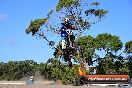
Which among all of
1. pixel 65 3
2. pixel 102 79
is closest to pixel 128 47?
pixel 65 3

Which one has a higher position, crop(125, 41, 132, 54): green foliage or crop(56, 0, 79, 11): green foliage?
crop(56, 0, 79, 11): green foliage

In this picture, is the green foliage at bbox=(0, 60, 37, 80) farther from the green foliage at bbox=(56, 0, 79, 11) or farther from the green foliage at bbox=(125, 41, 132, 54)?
the green foliage at bbox=(56, 0, 79, 11)

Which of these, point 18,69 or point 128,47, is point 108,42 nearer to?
point 128,47

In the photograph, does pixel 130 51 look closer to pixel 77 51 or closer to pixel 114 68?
pixel 114 68

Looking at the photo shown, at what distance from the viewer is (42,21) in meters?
47.1

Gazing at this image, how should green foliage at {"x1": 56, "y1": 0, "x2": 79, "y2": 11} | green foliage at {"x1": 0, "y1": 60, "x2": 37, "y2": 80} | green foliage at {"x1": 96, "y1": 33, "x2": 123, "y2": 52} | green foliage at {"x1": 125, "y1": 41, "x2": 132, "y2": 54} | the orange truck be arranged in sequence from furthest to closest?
green foliage at {"x1": 0, "y1": 60, "x2": 37, "y2": 80} < green foliage at {"x1": 125, "y1": 41, "x2": 132, "y2": 54} < green foliage at {"x1": 96, "y1": 33, "x2": 123, "y2": 52} < green foliage at {"x1": 56, "y1": 0, "x2": 79, "y2": 11} < the orange truck

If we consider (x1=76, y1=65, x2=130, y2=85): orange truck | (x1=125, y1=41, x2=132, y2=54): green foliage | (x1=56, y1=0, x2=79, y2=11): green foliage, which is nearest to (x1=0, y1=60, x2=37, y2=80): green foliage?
(x1=125, y1=41, x2=132, y2=54): green foliage

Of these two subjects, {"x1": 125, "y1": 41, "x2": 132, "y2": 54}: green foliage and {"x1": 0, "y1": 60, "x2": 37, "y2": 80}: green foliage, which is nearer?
{"x1": 125, "y1": 41, "x2": 132, "y2": 54}: green foliage

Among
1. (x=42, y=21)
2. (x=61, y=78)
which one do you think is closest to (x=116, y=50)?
(x=42, y=21)

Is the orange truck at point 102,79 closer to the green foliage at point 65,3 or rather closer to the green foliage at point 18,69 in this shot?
the green foliage at point 65,3

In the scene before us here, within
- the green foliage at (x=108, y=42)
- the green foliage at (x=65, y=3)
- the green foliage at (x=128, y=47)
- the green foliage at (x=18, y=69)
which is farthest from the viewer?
the green foliage at (x=18, y=69)

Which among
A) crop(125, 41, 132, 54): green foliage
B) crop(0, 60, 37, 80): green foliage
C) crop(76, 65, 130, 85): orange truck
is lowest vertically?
crop(76, 65, 130, 85): orange truck

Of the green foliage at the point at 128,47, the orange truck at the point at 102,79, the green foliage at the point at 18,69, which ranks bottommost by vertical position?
the orange truck at the point at 102,79

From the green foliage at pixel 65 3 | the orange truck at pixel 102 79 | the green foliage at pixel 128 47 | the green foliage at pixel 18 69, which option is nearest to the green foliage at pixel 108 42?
the green foliage at pixel 128 47
